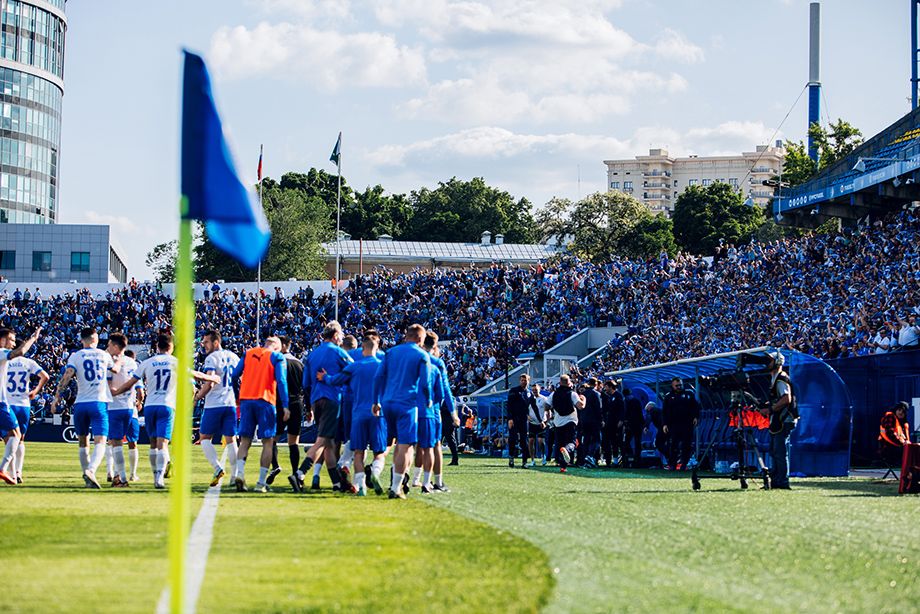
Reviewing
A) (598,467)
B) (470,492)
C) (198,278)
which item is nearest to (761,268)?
(598,467)

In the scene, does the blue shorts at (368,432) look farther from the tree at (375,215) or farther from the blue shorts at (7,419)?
the tree at (375,215)

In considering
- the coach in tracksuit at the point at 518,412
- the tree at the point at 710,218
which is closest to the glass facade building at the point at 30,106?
the tree at the point at 710,218

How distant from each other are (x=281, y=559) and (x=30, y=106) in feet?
333

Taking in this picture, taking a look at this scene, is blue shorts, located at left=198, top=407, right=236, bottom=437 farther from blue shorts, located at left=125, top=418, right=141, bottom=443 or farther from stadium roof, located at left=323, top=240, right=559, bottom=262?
stadium roof, located at left=323, top=240, right=559, bottom=262

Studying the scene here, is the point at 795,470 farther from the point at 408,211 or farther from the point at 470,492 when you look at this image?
the point at 408,211

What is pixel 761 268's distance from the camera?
138 feet

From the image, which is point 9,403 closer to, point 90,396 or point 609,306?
point 90,396

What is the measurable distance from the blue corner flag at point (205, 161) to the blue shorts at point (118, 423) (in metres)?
11.7

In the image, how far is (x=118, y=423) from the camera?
58.5 feet

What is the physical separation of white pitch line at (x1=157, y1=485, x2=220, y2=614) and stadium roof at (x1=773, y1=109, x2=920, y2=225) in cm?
3051

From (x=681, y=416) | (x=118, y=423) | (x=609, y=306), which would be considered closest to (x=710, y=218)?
(x=609, y=306)

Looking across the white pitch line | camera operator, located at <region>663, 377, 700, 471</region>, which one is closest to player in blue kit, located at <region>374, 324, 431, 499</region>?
the white pitch line

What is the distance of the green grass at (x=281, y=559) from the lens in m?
7.23

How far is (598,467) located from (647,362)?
1422 cm
